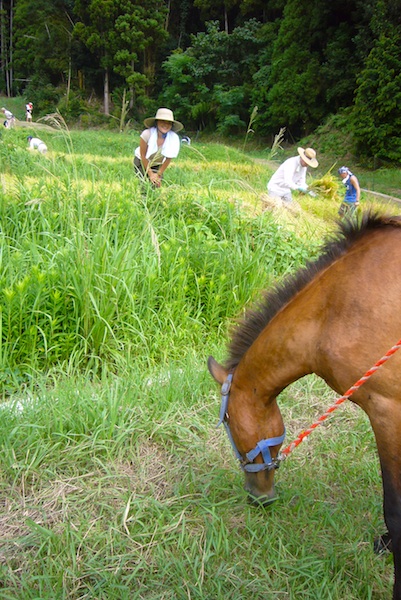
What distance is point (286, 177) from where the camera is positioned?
7.36 meters

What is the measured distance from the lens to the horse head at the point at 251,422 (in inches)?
76.2

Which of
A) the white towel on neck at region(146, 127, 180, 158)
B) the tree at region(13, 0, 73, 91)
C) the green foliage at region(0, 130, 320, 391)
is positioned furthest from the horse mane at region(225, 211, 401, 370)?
the tree at region(13, 0, 73, 91)

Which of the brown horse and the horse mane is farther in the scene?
the horse mane

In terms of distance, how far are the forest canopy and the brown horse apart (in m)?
16.5

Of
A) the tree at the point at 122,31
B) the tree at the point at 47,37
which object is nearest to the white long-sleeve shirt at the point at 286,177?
the tree at the point at 122,31

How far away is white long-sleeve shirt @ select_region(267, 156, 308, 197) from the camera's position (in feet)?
23.8

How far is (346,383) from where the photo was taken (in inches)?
67.7

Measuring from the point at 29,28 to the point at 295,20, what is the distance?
1995cm

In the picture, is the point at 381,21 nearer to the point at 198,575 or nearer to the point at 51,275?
the point at 51,275

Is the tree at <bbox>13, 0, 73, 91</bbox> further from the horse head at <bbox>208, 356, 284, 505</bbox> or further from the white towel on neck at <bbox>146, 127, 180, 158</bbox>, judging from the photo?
the horse head at <bbox>208, 356, 284, 505</bbox>

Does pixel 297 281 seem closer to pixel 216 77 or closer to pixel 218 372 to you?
pixel 218 372

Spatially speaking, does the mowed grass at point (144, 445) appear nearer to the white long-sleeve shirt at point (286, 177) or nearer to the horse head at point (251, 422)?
the horse head at point (251, 422)

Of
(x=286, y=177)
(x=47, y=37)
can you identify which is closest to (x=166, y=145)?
(x=286, y=177)

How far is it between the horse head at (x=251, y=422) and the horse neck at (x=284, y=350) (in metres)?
0.05
